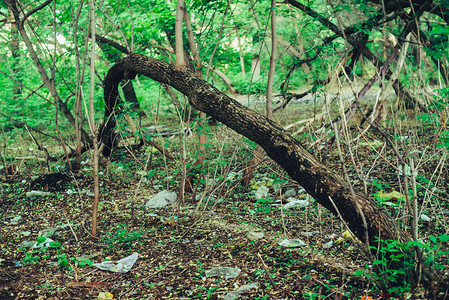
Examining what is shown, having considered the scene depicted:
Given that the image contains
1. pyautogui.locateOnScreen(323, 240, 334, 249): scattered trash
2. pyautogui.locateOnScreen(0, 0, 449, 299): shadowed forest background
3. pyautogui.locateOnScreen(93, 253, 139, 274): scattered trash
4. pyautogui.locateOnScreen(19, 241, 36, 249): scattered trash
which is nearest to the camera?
pyautogui.locateOnScreen(0, 0, 449, 299): shadowed forest background

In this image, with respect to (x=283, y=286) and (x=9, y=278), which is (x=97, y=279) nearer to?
(x=9, y=278)

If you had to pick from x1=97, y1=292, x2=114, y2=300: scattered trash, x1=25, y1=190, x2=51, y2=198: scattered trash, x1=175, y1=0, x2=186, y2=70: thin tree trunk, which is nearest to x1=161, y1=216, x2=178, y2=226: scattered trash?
x1=97, y1=292, x2=114, y2=300: scattered trash

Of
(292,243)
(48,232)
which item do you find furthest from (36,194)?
(292,243)

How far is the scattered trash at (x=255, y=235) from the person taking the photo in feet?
10.7

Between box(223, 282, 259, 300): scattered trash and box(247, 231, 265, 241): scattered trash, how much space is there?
734 mm

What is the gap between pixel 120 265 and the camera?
115 inches

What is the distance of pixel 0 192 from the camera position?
5051 millimetres

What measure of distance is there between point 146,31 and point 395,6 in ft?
12.9

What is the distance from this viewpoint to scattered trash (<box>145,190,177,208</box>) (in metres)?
4.27

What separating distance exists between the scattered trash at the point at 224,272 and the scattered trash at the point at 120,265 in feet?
2.03

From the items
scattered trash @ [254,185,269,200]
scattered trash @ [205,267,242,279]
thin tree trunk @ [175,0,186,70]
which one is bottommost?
scattered trash @ [254,185,269,200]

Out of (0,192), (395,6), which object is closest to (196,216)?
(0,192)

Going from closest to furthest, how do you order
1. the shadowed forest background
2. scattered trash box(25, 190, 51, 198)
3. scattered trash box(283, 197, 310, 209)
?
1. the shadowed forest background
2. scattered trash box(283, 197, 310, 209)
3. scattered trash box(25, 190, 51, 198)

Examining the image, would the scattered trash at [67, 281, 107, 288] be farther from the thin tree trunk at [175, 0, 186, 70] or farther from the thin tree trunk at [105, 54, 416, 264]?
the thin tree trunk at [175, 0, 186, 70]
